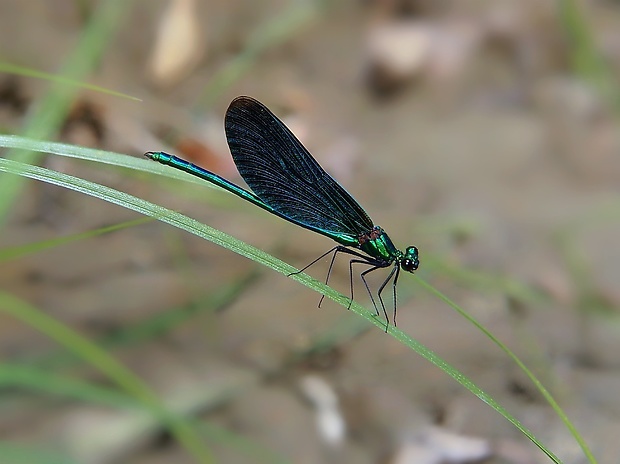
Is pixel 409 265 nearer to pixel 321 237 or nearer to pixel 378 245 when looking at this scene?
pixel 378 245

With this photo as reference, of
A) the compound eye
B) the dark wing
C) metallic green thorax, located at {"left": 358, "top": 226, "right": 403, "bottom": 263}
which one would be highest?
the dark wing

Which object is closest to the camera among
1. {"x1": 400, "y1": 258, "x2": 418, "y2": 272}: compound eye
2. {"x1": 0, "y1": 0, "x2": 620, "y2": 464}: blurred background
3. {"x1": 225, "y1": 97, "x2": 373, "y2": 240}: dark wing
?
{"x1": 225, "y1": 97, "x2": 373, "y2": 240}: dark wing

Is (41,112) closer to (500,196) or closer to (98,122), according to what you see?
(98,122)

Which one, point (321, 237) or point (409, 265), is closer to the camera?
point (409, 265)

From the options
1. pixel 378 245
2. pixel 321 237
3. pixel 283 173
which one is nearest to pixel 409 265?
pixel 378 245

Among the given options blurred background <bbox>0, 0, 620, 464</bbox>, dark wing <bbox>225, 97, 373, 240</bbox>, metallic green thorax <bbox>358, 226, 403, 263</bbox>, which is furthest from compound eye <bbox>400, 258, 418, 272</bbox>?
blurred background <bbox>0, 0, 620, 464</bbox>

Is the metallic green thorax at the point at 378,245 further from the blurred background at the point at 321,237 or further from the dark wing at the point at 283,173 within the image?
the blurred background at the point at 321,237

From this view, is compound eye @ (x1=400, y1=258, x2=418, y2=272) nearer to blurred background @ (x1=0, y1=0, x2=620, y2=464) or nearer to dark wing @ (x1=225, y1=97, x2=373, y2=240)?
dark wing @ (x1=225, y1=97, x2=373, y2=240)
